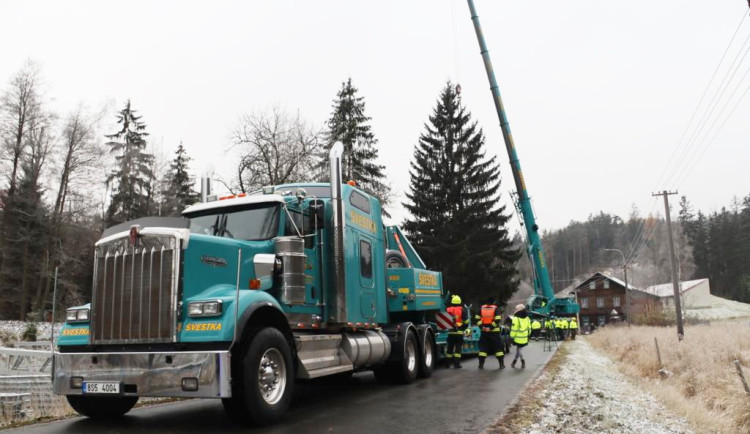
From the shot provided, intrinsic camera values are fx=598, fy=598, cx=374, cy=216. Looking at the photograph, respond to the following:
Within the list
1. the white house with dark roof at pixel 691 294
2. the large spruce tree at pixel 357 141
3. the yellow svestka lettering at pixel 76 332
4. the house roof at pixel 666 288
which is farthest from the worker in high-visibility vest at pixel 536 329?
the house roof at pixel 666 288

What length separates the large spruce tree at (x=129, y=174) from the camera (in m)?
39.7

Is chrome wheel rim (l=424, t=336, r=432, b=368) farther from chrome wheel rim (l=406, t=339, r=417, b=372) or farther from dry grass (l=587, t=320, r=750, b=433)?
dry grass (l=587, t=320, r=750, b=433)

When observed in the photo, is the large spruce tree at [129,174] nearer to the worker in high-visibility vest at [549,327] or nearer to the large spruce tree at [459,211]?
the large spruce tree at [459,211]

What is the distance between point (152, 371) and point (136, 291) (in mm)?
958

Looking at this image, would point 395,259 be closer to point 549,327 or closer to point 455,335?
point 455,335

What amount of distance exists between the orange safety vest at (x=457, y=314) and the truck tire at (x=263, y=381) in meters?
7.77

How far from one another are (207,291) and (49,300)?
34330 mm

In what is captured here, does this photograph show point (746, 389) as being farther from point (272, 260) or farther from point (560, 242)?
point (560, 242)

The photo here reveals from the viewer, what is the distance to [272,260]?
758 cm

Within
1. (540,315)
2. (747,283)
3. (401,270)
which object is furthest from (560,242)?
(401,270)

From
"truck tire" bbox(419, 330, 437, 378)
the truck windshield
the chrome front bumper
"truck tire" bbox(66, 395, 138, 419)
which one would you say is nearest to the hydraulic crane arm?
"truck tire" bbox(419, 330, 437, 378)

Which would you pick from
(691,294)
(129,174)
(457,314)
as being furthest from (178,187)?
(691,294)

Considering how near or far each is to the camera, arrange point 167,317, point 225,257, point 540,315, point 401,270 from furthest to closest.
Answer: point 540,315 → point 401,270 → point 225,257 → point 167,317

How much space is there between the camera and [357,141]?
119 ft
